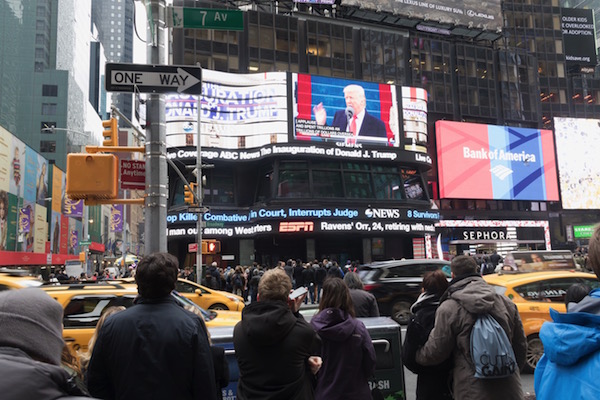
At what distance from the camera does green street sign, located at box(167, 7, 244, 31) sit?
7016 mm

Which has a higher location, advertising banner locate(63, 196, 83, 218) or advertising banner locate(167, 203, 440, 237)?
advertising banner locate(63, 196, 83, 218)

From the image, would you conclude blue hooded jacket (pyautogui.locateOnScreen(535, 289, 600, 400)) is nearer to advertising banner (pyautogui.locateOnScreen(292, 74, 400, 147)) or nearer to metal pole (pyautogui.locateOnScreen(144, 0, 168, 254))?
metal pole (pyautogui.locateOnScreen(144, 0, 168, 254))

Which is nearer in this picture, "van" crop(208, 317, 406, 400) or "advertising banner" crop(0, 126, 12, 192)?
"van" crop(208, 317, 406, 400)

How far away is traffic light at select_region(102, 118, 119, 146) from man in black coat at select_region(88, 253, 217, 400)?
5611 millimetres

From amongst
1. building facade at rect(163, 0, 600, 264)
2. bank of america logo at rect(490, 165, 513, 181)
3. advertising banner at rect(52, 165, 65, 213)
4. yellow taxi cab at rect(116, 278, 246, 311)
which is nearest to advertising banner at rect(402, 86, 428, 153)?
building facade at rect(163, 0, 600, 264)

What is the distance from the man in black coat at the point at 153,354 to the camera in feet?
9.70

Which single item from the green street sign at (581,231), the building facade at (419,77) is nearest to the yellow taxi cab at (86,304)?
→ the building facade at (419,77)

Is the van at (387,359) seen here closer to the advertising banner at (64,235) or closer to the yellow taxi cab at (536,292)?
the yellow taxi cab at (536,292)

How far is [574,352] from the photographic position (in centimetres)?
189

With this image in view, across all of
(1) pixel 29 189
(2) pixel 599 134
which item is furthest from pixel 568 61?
(1) pixel 29 189

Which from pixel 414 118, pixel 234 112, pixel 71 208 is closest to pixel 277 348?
pixel 234 112

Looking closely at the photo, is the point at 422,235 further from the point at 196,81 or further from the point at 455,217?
the point at 196,81

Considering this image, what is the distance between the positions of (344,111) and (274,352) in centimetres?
3670

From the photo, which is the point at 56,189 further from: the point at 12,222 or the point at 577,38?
the point at 577,38
